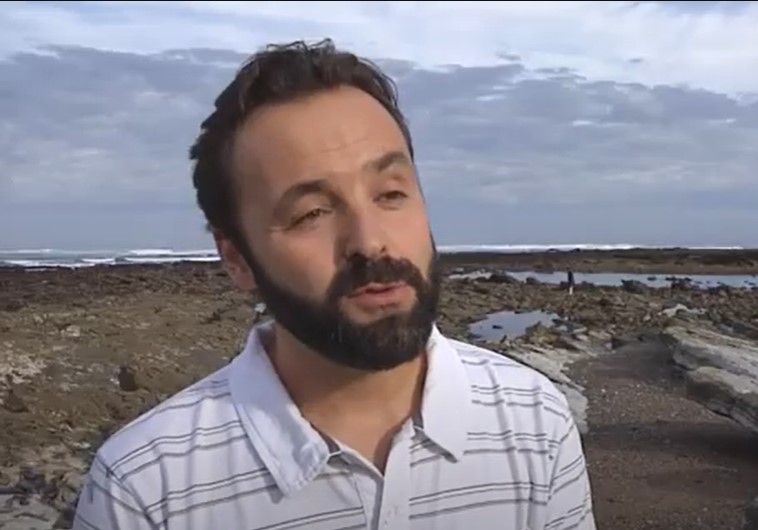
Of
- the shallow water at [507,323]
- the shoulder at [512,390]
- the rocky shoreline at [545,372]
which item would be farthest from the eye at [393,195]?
the shallow water at [507,323]

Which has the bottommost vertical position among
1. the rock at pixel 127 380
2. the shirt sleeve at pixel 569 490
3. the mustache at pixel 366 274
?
the rock at pixel 127 380

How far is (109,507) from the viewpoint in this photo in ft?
7.68

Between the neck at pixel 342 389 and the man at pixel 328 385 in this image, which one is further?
the neck at pixel 342 389

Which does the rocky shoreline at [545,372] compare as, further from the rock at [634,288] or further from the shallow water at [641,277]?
the shallow water at [641,277]

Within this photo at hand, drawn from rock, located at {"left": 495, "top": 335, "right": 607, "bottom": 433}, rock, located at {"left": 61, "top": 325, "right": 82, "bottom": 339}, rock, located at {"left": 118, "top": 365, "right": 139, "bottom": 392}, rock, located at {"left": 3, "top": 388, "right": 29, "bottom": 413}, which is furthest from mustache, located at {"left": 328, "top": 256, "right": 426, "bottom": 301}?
rock, located at {"left": 61, "top": 325, "right": 82, "bottom": 339}

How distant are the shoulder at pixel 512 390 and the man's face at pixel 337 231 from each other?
0.28 meters

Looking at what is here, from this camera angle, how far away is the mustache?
2340 millimetres

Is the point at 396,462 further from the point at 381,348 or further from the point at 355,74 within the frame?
the point at 355,74

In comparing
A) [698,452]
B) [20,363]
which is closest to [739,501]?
[698,452]

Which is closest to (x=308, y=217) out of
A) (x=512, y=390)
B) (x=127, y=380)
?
(x=512, y=390)

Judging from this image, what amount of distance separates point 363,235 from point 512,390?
→ 1.89ft

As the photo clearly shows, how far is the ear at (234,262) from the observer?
8.39ft

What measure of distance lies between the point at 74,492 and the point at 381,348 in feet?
20.5

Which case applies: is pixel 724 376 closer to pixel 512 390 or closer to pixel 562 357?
pixel 562 357
